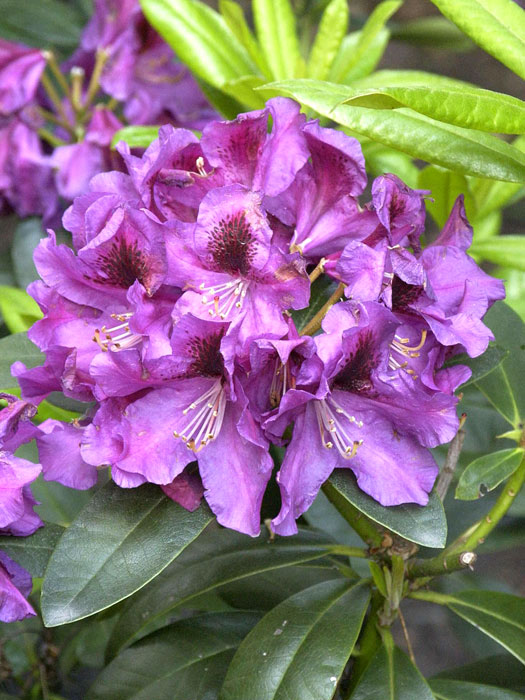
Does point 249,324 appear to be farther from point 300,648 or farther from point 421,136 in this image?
point 300,648

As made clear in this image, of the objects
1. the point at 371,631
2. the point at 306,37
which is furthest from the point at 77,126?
the point at 371,631

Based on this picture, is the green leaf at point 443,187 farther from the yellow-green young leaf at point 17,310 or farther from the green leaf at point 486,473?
the yellow-green young leaf at point 17,310

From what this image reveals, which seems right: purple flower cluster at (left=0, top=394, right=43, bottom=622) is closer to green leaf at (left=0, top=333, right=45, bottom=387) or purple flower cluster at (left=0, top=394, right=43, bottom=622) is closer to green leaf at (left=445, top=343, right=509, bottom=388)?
green leaf at (left=0, top=333, right=45, bottom=387)

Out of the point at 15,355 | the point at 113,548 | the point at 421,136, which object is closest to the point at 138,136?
the point at 15,355

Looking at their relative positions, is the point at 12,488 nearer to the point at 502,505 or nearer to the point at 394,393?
the point at 394,393

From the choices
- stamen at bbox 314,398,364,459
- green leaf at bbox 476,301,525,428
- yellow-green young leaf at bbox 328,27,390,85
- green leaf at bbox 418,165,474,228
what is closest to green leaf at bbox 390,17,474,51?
yellow-green young leaf at bbox 328,27,390,85

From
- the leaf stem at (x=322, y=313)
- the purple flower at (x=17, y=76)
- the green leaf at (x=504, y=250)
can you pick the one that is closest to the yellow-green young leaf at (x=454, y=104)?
the leaf stem at (x=322, y=313)
